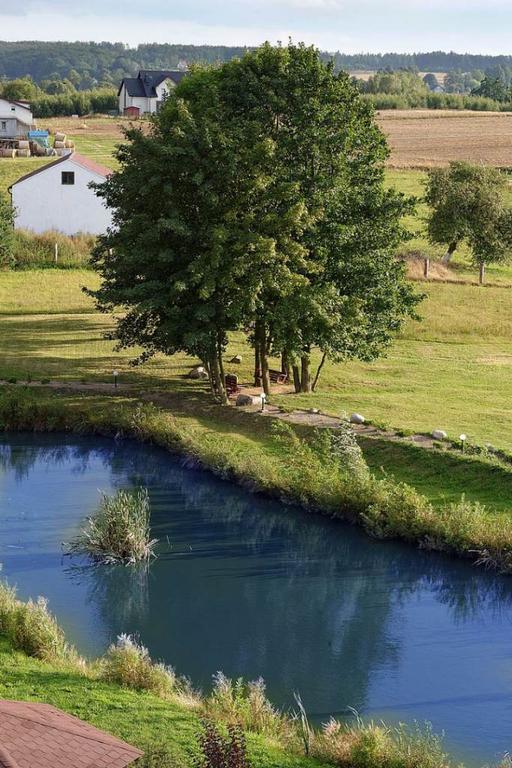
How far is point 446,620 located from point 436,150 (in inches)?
3324

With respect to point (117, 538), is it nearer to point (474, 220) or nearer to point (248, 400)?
point (248, 400)

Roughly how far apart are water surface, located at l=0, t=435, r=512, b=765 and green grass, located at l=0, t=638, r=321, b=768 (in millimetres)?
2943

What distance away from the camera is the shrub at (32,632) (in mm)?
22797

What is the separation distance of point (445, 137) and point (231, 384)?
3056 inches

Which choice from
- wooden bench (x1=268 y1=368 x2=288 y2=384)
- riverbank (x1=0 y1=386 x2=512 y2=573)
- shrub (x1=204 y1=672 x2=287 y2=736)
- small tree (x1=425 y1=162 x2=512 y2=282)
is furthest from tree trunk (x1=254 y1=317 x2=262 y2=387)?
small tree (x1=425 y1=162 x2=512 y2=282)

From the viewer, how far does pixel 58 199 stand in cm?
7438

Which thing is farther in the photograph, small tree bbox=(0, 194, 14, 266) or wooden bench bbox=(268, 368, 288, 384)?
small tree bbox=(0, 194, 14, 266)

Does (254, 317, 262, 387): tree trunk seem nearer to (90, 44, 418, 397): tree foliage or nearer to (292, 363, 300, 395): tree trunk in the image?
(90, 44, 418, 397): tree foliage

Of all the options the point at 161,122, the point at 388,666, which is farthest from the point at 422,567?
the point at 161,122

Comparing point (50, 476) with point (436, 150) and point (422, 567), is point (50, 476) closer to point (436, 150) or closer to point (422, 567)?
point (422, 567)

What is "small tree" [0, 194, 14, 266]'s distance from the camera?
6438 centimetres

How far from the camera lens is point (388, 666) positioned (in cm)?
2461

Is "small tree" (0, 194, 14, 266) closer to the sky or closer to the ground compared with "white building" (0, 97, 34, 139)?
closer to the ground

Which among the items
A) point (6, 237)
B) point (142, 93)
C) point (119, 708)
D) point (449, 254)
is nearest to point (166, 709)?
point (119, 708)
